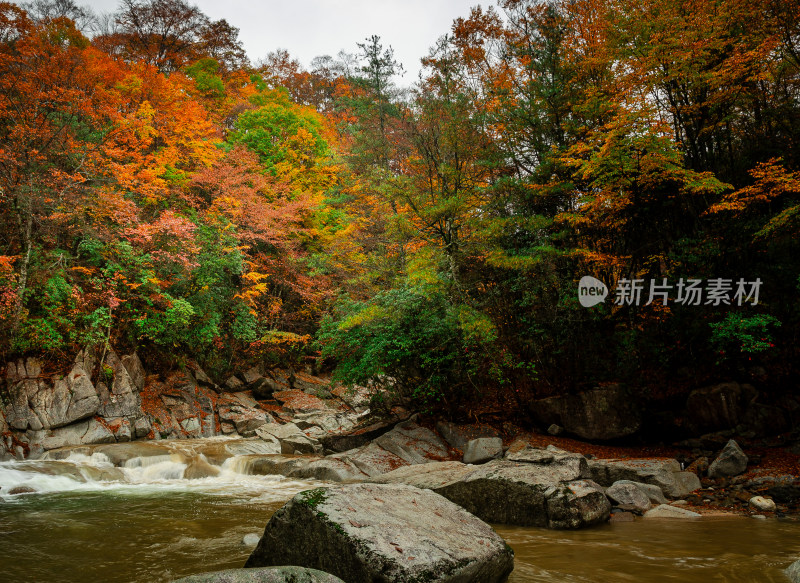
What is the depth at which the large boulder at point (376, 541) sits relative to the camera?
312 cm

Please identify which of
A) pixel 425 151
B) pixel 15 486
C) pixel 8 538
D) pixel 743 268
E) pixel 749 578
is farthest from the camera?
pixel 425 151

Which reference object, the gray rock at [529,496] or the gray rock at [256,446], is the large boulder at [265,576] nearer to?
the gray rock at [529,496]

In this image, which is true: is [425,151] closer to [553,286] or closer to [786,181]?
[553,286]

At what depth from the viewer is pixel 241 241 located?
59.6 feet

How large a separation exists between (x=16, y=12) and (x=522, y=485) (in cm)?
1687

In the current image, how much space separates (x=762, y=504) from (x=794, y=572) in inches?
129

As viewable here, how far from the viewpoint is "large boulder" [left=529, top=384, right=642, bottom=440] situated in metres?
10.4

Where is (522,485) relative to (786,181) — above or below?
below

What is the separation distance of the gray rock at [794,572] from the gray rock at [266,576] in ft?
12.6

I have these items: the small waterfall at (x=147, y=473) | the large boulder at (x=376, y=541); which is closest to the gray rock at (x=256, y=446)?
the small waterfall at (x=147, y=473)

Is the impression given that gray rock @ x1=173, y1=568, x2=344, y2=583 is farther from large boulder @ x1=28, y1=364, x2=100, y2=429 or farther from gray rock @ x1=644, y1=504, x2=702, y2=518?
large boulder @ x1=28, y1=364, x2=100, y2=429

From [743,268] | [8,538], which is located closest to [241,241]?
[8,538]

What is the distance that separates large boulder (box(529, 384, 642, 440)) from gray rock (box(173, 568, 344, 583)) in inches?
357

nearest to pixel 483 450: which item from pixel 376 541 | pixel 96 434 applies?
pixel 376 541
